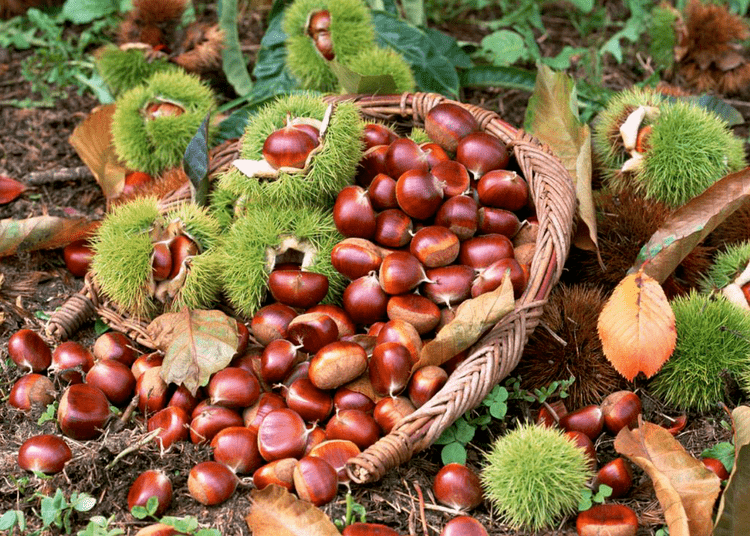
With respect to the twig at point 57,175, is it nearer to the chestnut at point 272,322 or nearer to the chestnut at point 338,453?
the chestnut at point 272,322

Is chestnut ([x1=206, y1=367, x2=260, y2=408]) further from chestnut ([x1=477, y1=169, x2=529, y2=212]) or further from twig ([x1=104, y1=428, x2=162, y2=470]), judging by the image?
chestnut ([x1=477, y1=169, x2=529, y2=212])

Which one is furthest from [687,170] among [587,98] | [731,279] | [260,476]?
[260,476]

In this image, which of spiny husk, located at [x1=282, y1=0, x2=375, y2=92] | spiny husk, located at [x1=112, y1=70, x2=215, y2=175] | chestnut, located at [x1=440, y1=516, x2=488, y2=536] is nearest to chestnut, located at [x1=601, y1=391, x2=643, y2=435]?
chestnut, located at [x1=440, y1=516, x2=488, y2=536]

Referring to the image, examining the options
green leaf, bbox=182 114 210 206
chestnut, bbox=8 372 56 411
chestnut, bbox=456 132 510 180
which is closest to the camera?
chestnut, bbox=8 372 56 411

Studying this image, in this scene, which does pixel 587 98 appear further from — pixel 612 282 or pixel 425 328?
pixel 425 328

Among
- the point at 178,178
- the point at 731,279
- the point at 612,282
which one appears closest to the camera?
the point at 731,279
